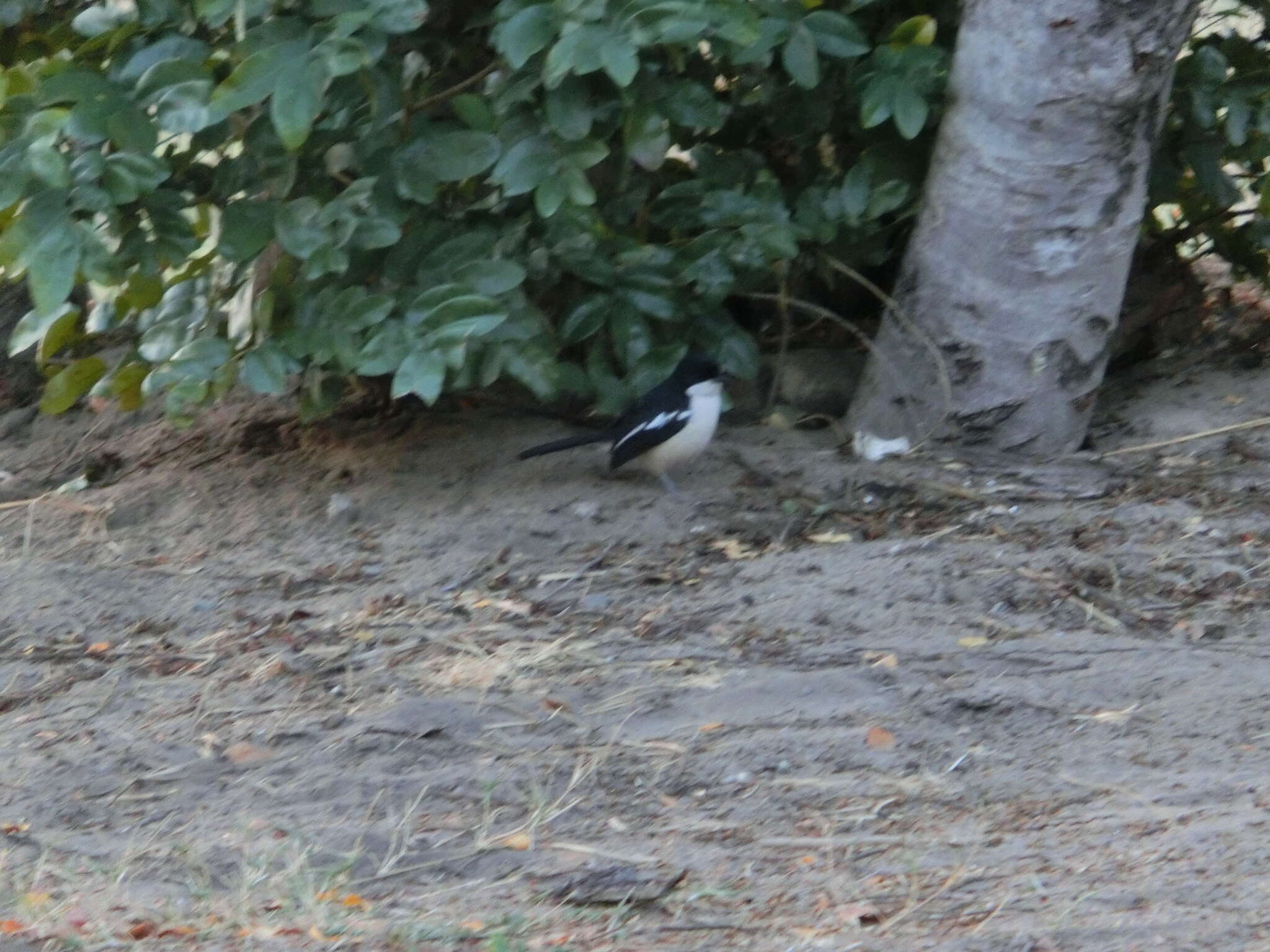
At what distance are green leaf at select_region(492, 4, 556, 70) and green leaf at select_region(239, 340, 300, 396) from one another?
1.06m

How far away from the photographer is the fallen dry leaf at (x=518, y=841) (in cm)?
299

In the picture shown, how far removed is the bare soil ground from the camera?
107 inches

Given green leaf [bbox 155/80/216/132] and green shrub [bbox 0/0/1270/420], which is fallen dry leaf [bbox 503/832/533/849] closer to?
green shrub [bbox 0/0/1270/420]

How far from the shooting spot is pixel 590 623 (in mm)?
4090

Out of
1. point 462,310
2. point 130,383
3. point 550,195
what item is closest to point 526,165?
point 550,195

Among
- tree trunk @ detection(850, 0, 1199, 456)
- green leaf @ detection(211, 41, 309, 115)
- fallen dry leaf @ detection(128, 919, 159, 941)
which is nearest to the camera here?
fallen dry leaf @ detection(128, 919, 159, 941)

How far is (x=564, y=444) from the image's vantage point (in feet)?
16.6

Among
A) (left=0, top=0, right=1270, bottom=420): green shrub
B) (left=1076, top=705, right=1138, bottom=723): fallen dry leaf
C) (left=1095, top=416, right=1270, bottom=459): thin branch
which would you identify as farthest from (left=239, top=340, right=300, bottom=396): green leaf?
(left=1095, top=416, right=1270, bottom=459): thin branch

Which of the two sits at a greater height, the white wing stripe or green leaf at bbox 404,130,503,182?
green leaf at bbox 404,130,503,182

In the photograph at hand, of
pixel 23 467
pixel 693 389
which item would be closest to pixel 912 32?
pixel 693 389

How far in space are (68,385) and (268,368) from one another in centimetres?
92

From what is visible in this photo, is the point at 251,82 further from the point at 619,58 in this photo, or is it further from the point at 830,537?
the point at 830,537

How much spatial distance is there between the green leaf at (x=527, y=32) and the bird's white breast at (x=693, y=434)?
52.9 inches

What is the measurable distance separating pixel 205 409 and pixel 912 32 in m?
2.74
